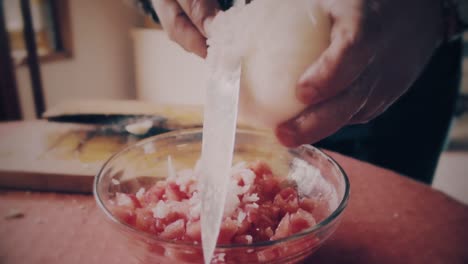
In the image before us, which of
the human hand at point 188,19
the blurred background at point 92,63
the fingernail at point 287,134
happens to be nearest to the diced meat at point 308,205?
the fingernail at point 287,134

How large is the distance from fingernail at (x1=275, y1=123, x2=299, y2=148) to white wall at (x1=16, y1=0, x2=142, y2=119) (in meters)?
2.06

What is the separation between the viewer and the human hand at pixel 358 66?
1.39 feet

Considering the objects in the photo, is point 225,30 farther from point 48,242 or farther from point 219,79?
point 48,242

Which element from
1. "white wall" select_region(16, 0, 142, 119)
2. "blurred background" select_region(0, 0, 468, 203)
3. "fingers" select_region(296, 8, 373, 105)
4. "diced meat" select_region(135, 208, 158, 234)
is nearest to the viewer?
"fingers" select_region(296, 8, 373, 105)

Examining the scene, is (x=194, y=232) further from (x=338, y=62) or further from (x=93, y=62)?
(x=93, y=62)

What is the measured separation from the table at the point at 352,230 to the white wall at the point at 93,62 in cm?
169

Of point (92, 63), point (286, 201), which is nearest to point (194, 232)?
point (286, 201)

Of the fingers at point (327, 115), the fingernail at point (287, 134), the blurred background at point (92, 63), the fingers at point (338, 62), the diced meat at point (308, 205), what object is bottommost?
the blurred background at point (92, 63)

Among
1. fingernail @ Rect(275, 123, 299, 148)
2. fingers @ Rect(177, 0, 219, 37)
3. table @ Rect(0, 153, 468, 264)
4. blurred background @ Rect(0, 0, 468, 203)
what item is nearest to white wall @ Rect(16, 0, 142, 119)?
blurred background @ Rect(0, 0, 468, 203)

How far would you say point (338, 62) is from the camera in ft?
1.37

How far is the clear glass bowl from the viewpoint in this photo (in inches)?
17.6

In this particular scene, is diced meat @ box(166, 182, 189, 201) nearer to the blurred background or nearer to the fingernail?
the fingernail

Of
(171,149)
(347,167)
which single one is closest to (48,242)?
(171,149)

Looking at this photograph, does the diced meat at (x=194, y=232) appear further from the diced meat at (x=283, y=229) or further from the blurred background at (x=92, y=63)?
the blurred background at (x=92, y=63)
